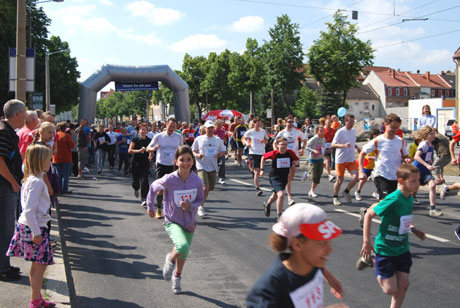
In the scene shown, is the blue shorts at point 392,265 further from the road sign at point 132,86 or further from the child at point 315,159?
the road sign at point 132,86

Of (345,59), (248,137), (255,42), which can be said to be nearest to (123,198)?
(248,137)

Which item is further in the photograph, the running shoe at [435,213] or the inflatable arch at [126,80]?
the inflatable arch at [126,80]

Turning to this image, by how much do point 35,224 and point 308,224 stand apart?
310cm

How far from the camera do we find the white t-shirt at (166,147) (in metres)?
10.1

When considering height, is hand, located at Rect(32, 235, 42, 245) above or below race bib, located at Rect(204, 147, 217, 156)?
below

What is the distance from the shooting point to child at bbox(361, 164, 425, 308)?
425 centimetres

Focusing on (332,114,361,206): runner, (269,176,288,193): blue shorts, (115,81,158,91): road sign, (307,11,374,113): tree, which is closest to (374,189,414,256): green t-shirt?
(269,176,288,193): blue shorts

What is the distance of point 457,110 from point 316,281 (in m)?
44.8

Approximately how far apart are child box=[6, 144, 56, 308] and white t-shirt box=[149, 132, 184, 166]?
5.46m

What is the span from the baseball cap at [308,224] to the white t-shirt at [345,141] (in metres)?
9.03

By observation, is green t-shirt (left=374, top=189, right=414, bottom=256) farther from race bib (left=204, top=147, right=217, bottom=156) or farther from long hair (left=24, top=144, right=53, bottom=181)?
race bib (left=204, top=147, right=217, bottom=156)

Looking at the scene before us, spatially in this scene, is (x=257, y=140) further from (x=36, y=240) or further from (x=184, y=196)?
(x=36, y=240)

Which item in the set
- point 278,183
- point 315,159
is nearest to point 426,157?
point 315,159

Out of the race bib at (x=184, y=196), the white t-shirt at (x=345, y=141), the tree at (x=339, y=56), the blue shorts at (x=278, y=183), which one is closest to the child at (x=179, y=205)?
the race bib at (x=184, y=196)
